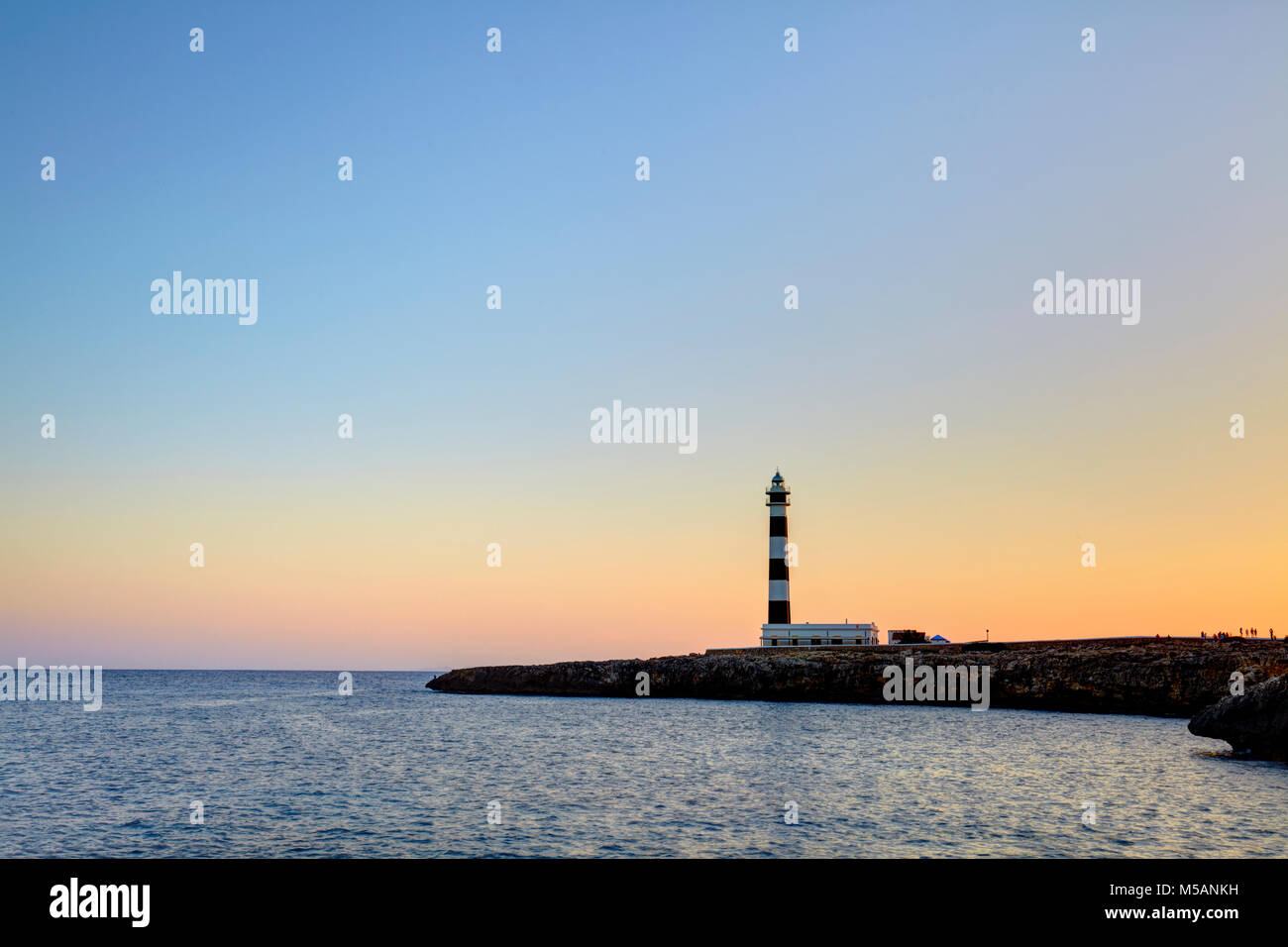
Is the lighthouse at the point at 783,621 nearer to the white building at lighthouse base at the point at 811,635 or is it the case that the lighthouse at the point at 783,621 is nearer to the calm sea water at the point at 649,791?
the white building at lighthouse base at the point at 811,635

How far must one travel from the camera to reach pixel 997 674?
83562 mm

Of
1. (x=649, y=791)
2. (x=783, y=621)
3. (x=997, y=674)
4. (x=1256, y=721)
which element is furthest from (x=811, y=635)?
(x=649, y=791)

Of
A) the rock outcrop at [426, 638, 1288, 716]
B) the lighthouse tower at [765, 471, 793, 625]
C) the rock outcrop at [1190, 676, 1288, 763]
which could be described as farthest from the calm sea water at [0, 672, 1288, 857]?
the lighthouse tower at [765, 471, 793, 625]

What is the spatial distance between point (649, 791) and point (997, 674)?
6153 cm

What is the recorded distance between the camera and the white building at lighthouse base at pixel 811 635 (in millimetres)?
107125

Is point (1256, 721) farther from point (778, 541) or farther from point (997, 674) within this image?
point (778, 541)

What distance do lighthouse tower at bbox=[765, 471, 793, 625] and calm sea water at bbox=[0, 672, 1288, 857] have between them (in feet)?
137

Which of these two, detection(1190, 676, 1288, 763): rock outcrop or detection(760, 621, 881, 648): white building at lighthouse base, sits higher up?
detection(1190, 676, 1288, 763): rock outcrop

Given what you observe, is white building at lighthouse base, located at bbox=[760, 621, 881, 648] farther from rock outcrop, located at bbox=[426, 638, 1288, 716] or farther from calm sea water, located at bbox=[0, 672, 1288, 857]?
calm sea water, located at bbox=[0, 672, 1288, 857]

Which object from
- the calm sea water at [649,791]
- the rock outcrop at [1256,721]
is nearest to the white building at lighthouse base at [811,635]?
the calm sea water at [649,791]

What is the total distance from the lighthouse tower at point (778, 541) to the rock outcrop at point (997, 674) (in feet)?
21.7

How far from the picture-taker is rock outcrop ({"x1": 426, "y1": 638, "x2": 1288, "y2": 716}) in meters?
70.5

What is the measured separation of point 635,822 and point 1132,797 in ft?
57.4
